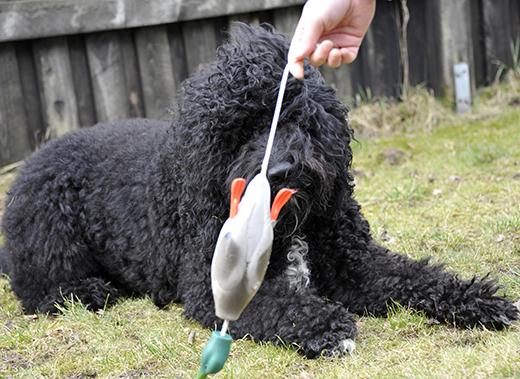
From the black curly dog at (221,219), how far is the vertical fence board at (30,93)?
2.40 metres

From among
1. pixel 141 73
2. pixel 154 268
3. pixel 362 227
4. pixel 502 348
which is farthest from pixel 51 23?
pixel 502 348

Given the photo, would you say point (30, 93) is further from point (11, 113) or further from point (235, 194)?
point (235, 194)

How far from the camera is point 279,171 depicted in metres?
2.59

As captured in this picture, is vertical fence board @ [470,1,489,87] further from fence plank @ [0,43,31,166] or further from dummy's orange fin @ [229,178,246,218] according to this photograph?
dummy's orange fin @ [229,178,246,218]

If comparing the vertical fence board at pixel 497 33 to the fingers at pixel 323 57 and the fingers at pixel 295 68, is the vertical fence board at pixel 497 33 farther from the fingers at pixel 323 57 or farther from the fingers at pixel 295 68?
the fingers at pixel 295 68

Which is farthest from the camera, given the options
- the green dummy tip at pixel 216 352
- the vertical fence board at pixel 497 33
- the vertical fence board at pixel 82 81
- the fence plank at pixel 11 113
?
the vertical fence board at pixel 497 33

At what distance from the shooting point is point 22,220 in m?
3.77

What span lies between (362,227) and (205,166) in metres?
1.02

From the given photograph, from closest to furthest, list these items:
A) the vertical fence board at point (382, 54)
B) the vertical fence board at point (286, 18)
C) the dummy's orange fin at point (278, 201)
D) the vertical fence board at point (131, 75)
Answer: the dummy's orange fin at point (278, 201), the vertical fence board at point (131, 75), the vertical fence board at point (286, 18), the vertical fence board at point (382, 54)

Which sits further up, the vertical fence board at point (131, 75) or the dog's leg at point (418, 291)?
the vertical fence board at point (131, 75)

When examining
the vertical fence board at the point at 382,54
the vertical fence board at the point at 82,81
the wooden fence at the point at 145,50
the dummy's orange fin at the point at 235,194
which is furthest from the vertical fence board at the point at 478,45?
the dummy's orange fin at the point at 235,194

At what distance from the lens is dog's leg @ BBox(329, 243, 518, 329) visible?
268cm

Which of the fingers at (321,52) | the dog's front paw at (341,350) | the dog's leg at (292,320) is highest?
the fingers at (321,52)

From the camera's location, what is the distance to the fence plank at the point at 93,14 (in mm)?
5703
